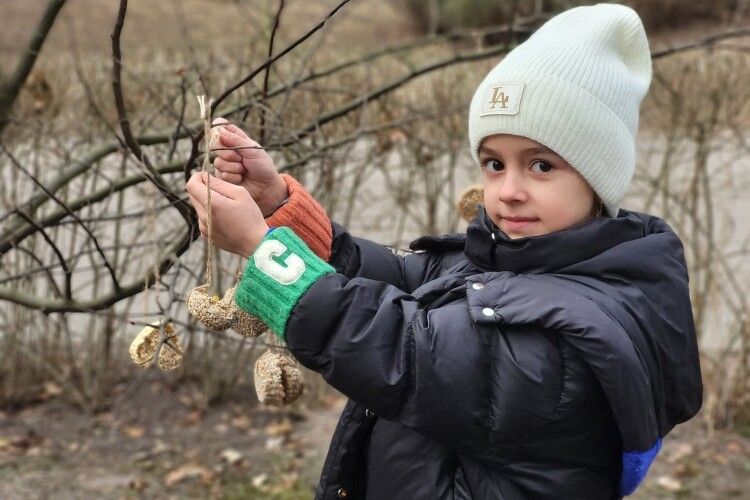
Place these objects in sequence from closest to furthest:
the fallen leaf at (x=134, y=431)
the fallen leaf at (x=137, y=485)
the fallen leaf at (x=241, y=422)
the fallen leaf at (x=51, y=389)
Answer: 1. the fallen leaf at (x=137, y=485)
2. the fallen leaf at (x=134, y=431)
3. the fallen leaf at (x=241, y=422)
4. the fallen leaf at (x=51, y=389)

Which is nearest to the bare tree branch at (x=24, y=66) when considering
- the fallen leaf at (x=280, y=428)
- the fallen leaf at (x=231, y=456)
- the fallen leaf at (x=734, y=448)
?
the fallen leaf at (x=231, y=456)

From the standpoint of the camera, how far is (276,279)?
1.62 metres

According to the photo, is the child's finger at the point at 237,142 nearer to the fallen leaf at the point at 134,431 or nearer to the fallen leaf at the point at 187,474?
the fallen leaf at the point at 187,474

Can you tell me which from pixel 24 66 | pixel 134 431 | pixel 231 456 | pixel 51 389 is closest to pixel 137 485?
pixel 231 456

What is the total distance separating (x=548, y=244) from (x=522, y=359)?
0.24 m

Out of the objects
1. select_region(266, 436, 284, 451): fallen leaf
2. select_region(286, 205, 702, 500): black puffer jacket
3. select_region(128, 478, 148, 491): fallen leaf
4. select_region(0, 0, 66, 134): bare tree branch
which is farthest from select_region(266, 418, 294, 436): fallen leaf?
select_region(286, 205, 702, 500): black puffer jacket

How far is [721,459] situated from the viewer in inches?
182

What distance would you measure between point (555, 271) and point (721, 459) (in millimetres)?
3298

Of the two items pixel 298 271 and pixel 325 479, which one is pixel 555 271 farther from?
pixel 325 479

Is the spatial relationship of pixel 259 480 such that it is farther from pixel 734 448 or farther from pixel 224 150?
pixel 224 150

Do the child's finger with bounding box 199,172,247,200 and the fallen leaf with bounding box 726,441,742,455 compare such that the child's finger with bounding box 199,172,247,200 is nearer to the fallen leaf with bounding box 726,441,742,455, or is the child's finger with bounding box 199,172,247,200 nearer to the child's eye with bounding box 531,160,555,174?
the child's eye with bounding box 531,160,555,174

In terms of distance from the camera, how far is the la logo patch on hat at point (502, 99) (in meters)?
1.78

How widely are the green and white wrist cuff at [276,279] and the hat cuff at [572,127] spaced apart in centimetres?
45

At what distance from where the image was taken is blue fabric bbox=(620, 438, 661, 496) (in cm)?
169
